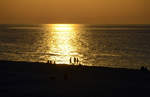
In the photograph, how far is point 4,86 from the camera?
15977 mm

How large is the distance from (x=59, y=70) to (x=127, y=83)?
240 inches

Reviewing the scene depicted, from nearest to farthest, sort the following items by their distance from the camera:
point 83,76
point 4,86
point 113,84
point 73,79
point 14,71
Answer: point 4,86
point 113,84
point 73,79
point 83,76
point 14,71

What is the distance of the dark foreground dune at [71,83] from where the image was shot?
14.7m

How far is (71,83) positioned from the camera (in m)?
17.1

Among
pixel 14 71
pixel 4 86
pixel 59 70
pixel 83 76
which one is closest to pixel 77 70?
pixel 59 70

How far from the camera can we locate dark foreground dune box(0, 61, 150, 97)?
1473 cm

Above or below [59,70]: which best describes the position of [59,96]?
below

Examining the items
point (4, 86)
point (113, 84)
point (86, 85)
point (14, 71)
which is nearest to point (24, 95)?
point (4, 86)

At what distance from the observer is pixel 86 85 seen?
55.1 ft

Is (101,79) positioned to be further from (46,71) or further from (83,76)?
(46,71)

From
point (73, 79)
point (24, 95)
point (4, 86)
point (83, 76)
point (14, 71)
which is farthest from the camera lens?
point (14, 71)

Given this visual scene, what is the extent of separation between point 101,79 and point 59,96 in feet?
16.5

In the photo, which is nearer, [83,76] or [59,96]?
[59,96]

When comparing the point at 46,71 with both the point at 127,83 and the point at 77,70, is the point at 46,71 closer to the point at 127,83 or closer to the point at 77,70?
the point at 77,70
